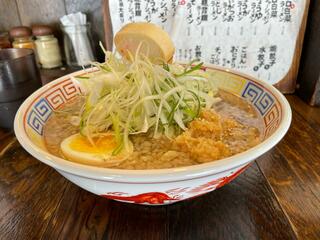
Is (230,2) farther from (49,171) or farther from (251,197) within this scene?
(49,171)

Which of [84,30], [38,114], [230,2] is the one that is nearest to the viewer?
[38,114]

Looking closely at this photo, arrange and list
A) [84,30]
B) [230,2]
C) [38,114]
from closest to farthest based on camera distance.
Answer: [38,114]
[230,2]
[84,30]

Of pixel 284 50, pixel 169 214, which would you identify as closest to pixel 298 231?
pixel 169 214

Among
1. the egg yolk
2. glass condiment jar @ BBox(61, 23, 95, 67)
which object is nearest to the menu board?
glass condiment jar @ BBox(61, 23, 95, 67)

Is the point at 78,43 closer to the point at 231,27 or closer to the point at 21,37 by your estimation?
the point at 21,37

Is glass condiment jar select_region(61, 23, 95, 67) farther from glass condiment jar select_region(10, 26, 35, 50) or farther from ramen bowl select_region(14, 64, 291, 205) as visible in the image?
ramen bowl select_region(14, 64, 291, 205)

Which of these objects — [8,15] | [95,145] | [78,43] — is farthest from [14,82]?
[8,15]
